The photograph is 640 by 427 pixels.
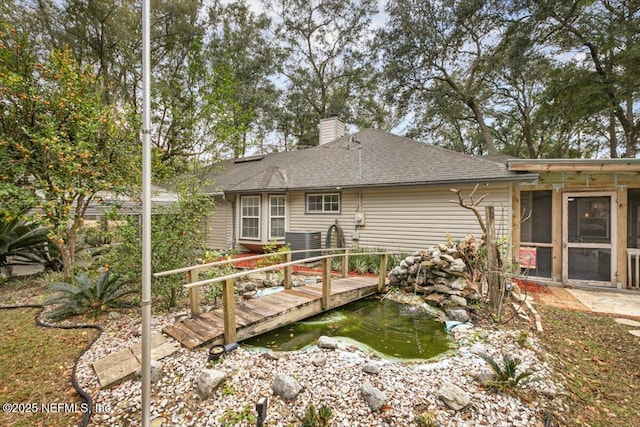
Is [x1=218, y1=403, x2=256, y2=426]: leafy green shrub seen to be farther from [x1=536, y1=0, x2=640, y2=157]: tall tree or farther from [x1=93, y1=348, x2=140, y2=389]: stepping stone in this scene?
[x1=536, y1=0, x2=640, y2=157]: tall tree

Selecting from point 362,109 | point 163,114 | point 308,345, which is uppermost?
point 362,109

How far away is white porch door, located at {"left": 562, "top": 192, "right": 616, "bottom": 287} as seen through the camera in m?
6.27

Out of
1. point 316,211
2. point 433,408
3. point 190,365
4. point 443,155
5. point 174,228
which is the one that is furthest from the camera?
point 316,211

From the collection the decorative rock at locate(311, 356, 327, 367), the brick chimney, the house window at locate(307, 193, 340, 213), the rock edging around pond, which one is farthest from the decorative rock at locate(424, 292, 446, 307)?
the brick chimney

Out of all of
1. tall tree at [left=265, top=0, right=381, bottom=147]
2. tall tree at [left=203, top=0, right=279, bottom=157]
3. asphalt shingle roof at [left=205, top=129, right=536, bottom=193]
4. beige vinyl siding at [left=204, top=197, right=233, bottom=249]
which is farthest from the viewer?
tall tree at [left=265, top=0, right=381, bottom=147]

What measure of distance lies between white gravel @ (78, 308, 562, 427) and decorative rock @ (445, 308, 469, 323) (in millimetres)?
941

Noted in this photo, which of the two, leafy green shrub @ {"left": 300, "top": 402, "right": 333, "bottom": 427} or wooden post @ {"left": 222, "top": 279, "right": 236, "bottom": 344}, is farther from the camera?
wooden post @ {"left": 222, "top": 279, "right": 236, "bottom": 344}

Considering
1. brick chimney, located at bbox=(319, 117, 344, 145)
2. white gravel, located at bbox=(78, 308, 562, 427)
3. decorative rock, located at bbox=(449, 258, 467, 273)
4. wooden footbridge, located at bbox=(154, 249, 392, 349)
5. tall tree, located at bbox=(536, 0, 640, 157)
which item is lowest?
white gravel, located at bbox=(78, 308, 562, 427)

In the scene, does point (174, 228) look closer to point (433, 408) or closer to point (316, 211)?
point (433, 408)

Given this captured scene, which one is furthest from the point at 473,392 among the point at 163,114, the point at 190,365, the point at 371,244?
the point at 163,114

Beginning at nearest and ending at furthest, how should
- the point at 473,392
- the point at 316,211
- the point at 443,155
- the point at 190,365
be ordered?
the point at 473,392 → the point at 190,365 → the point at 443,155 → the point at 316,211

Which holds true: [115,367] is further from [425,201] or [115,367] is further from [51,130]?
[425,201]

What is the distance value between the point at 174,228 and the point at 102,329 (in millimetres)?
1585

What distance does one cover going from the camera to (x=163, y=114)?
11.9m
